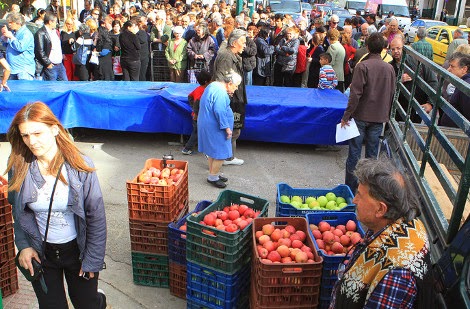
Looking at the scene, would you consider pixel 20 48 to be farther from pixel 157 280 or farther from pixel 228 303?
pixel 228 303

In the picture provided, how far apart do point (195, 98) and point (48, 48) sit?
13.7ft

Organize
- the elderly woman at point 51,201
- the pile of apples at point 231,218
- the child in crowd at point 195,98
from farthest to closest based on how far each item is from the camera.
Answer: the child in crowd at point 195,98
the pile of apples at point 231,218
the elderly woman at point 51,201

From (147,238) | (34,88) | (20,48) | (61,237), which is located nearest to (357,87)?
(147,238)

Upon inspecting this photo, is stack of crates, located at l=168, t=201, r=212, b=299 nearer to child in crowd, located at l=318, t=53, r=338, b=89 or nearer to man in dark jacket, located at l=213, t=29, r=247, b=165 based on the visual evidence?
man in dark jacket, located at l=213, t=29, r=247, b=165

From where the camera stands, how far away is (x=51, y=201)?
9.48 ft

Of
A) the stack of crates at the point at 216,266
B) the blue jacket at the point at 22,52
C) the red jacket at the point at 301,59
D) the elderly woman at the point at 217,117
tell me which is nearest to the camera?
the stack of crates at the point at 216,266

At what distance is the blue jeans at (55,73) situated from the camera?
9.66 metres

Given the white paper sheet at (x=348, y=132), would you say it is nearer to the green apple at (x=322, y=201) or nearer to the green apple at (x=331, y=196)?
the green apple at (x=331, y=196)

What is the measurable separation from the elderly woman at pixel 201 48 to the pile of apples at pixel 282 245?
6.91 metres

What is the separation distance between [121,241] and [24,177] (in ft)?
7.63

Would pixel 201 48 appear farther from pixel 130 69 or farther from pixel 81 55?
pixel 81 55

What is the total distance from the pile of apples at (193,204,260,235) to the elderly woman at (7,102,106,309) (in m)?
0.95

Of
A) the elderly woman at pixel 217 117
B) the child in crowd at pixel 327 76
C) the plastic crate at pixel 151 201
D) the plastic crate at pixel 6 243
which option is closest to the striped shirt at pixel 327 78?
the child in crowd at pixel 327 76

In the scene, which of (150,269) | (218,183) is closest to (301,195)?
(150,269)
